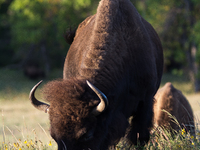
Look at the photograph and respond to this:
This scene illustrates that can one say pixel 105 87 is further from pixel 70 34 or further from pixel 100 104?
pixel 70 34

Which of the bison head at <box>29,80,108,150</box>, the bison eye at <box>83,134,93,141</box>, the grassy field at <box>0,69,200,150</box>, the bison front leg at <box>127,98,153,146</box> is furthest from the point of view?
the grassy field at <box>0,69,200,150</box>

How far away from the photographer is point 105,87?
142 inches

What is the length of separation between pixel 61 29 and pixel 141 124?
2084 centimetres

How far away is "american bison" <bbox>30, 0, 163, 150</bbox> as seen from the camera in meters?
3.14

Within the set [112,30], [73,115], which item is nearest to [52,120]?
[73,115]

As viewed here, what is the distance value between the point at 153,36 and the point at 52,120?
3000 millimetres

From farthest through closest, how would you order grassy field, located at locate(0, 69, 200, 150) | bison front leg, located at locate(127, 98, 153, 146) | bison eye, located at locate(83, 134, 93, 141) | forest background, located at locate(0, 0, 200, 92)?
forest background, located at locate(0, 0, 200, 92), grassy field, located at locate(0, 69, 200, 150), bison front leg, located at locate(127, 98, 153, 146), bison eye, located at locate(83, 134, 93, 141)

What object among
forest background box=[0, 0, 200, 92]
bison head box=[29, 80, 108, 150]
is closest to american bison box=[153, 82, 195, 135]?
bison head box=[29, 80, 108, 150]

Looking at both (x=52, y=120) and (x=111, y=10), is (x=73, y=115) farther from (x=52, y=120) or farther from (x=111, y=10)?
(x=111, y=10)

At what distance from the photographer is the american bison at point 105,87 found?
314cm

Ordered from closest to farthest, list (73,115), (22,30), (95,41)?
(73,115) → (95,41) → (22,30)

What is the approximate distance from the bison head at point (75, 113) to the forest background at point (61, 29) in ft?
54.1

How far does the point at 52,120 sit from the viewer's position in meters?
3.19

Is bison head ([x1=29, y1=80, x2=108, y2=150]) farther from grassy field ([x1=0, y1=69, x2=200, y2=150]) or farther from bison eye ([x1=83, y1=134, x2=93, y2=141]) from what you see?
grassy field ([x1=0, y1=69, x2=200, y2=150])
